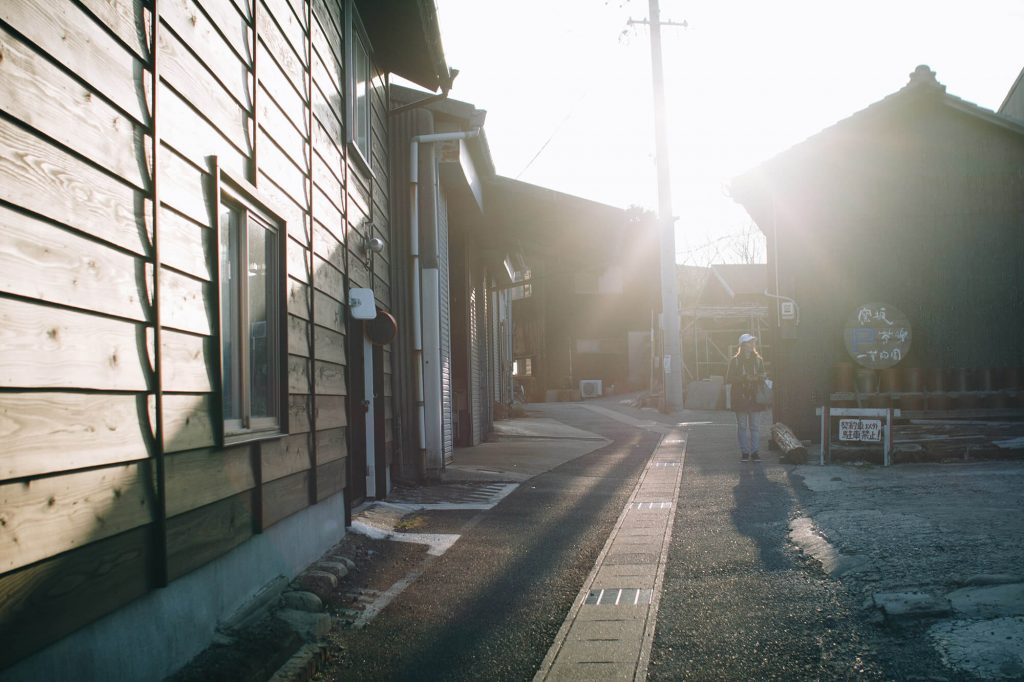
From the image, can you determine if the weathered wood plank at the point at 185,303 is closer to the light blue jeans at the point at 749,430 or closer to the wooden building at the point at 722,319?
the light blue jeans at the point at 749,430

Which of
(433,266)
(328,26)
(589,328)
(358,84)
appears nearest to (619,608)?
(328,26)

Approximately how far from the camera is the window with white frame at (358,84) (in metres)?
7.83

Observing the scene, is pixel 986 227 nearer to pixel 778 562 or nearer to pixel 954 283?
pixel 954 283

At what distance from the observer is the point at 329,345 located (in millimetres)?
6547

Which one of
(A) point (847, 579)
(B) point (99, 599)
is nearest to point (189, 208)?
(B) point (99, 599)

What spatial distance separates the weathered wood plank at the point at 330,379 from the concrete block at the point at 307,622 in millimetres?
1770

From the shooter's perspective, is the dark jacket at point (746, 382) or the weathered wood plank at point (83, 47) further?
the dark jacket at point (746, 382)

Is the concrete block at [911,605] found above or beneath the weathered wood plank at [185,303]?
beneath

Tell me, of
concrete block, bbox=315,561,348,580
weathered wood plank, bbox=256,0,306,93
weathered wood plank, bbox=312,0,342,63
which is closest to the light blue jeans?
weathered wood plank, bbox=312,0,342,63

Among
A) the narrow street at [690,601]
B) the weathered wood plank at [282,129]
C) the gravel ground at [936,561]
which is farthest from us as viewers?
the weathered wood plank at [282,129]

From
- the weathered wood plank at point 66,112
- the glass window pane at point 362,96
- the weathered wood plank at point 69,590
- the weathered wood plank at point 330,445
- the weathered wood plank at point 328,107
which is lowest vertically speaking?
the weathered wood plank at point 69,590

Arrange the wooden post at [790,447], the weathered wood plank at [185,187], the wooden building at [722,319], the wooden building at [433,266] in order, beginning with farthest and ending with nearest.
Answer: the wooden building at [722,319] < the wooden post at [790,447] < the wooden building at [433,266] < the weathered wood plank at [185,187]

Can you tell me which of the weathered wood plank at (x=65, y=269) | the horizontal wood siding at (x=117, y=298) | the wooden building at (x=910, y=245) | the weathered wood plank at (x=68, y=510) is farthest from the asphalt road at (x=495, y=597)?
the wooden building at (x=910, y=245)

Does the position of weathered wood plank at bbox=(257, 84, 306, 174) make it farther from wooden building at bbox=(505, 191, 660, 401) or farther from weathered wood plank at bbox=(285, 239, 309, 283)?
wooden building at bbox=(505, 191, 660, 401)
